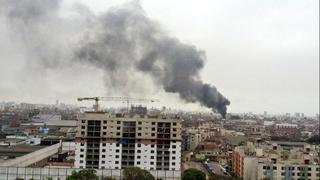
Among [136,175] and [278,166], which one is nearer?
[136,175]

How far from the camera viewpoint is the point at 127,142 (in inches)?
458

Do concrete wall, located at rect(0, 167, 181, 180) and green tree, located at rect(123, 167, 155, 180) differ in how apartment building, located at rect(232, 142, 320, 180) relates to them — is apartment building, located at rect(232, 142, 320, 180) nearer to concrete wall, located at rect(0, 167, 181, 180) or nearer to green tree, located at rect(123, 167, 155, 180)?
concrete wall, located at rect(0, 167, 181, 180)

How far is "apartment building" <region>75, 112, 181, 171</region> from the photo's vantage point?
11.5 m

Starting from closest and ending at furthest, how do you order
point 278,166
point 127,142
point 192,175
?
point 192,175 → point 278,166 → point 127,142

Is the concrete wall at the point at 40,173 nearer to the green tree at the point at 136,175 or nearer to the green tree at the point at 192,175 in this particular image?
the green tree at the point at 136,175

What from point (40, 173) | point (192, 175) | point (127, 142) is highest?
point (127, 142)

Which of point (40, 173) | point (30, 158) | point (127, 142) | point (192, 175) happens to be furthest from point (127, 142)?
point (30, 158)

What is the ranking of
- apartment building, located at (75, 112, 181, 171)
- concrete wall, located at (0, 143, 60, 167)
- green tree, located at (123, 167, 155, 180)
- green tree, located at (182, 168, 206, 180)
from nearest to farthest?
green tree, located at (123, 167, 155, 180) < green tree, located at (182, 168, 206, 180) < concrete wall, located at (0, 143, 60, 167) < apartment building, located at (75, 112, 181, 171)

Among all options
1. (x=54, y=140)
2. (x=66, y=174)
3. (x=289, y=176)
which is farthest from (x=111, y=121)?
(x=54, y=140)

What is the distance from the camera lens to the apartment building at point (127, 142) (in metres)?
11.5

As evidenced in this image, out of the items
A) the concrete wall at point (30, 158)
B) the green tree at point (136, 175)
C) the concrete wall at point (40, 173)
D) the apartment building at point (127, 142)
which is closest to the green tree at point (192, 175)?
the apartment building at point (127, 142)

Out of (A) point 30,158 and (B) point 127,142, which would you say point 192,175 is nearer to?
(B) point 127,142

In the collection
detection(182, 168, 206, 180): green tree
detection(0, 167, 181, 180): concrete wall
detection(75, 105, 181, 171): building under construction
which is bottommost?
detection(182, 168, 206, 180): green tree

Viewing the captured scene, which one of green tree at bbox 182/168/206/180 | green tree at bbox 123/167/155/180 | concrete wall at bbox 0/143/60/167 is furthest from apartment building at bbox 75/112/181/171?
green tree at bbox 123/167/155/180
